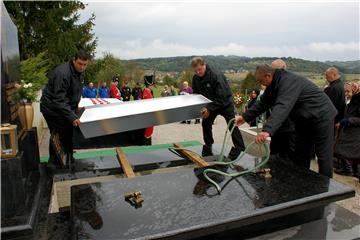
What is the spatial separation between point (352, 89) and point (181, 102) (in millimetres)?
2683

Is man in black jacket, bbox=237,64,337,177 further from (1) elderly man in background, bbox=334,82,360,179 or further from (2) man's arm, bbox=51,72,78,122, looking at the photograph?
(2) man's arm, bbox=51,72,78,122

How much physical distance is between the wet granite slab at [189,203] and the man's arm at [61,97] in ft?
3.71

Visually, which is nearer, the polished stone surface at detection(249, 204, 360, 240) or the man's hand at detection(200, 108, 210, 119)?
the polished stone surface at detection(249, 204, 360, 240)

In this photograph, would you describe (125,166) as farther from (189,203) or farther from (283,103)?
(283,103)

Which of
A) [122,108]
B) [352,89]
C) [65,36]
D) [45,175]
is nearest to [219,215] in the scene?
[45,175]

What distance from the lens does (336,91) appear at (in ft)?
16.6

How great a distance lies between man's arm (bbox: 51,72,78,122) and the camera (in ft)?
10.9

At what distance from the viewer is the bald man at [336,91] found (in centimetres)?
505

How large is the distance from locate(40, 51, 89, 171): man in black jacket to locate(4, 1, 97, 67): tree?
9.82 metres

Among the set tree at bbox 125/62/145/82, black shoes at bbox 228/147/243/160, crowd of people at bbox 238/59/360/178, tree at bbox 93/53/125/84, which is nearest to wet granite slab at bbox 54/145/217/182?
black shoes at bbox 228/147/243/160

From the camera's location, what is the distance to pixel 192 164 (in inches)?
136

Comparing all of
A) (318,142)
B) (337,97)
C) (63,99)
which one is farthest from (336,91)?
(63,99)

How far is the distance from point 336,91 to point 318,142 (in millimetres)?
2134

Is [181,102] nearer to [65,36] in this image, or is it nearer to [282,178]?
[282,178]
